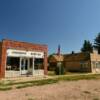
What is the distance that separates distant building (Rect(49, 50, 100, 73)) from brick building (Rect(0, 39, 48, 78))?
1625 centimetres

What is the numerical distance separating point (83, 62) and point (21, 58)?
21866 millimetres

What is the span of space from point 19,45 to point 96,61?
24169 millimetres

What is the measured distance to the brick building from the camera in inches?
960

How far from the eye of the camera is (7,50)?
81.1ft

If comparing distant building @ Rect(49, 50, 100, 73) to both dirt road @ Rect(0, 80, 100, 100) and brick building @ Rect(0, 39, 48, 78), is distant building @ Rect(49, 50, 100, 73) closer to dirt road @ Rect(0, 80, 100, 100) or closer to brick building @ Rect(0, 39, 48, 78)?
brick building @ Rect(0, 39, 48, 78)

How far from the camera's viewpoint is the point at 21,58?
26.7m

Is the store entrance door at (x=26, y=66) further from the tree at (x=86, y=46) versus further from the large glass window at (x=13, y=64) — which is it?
the tree at (x=86, y=46)

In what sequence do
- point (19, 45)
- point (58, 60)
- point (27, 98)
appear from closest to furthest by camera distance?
1. point (27, 98)
2. point (19, 45)
3. point (58, 60)

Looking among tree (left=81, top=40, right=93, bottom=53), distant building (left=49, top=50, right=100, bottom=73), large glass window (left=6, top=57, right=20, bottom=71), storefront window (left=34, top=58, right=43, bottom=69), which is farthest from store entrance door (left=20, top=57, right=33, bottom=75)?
tree (left=81, top=40, right=93, bottom=53)

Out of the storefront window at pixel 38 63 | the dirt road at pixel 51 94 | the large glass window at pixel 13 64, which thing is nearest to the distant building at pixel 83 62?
the storefront window at pixel 38 63

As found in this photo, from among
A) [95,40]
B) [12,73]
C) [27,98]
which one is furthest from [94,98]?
[95,40]

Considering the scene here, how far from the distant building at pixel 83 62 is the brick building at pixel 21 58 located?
16.2 meters

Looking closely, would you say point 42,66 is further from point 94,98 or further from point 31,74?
point 94,98

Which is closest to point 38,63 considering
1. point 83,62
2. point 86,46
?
point 83,62
